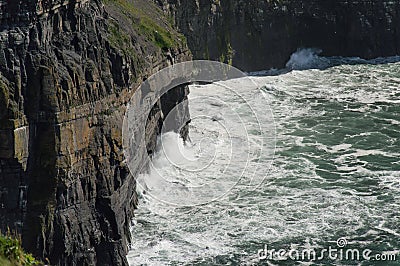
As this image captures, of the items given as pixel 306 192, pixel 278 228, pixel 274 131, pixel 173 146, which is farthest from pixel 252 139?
pixel 278 228

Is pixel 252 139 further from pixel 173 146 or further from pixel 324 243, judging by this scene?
pixel 324 243

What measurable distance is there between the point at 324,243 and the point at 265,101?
39260 mm

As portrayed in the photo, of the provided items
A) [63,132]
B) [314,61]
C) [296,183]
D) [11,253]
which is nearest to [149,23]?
Answer: [296,183]

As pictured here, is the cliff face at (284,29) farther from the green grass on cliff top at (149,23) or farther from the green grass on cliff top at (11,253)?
the green grass on cliff top at (11,253)

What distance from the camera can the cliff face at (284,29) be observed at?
103312 mm

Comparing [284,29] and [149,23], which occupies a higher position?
[284,29]

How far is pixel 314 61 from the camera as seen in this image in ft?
362

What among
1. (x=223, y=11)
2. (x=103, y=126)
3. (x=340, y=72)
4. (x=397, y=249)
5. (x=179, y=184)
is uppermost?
(x=223, y=11)

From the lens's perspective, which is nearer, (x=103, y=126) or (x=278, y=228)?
(x=103, y=126)

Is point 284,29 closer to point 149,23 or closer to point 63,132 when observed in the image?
point 149,23

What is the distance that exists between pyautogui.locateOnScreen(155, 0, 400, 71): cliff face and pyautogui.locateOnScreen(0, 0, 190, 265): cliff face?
160 ft

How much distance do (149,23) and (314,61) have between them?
43455 mm

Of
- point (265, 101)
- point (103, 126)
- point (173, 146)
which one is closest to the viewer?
point (103, 126)

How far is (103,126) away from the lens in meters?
50.8
